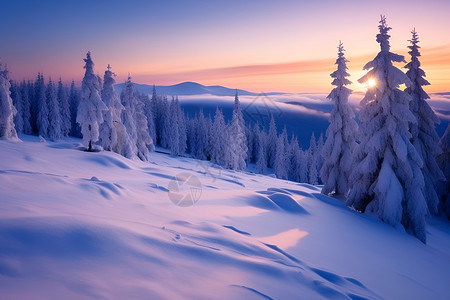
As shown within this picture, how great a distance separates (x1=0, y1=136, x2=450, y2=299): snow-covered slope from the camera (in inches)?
120

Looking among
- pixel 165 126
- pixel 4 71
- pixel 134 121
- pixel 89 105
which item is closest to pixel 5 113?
pixel 4 71

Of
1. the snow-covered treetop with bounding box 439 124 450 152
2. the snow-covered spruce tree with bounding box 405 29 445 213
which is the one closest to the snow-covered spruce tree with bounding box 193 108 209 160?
the snow-covered treetop with bounding box 439 124 450 152

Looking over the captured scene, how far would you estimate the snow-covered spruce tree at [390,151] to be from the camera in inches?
517

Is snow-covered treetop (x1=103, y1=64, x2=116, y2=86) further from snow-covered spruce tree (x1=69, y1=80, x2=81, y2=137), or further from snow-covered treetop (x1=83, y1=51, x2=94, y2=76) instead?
snow-covered spruce tree (x1=69, y1=80, x2=81, y2=137)

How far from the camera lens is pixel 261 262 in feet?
15.4

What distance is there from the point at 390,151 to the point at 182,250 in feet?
45.6

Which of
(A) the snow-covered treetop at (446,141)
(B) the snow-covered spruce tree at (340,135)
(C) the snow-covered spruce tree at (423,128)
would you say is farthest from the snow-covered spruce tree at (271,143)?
(B) the snow-covered spruce tree at (340,135)

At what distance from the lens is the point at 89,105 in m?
26.5

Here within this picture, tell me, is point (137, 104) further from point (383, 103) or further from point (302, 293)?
point (302, 293)

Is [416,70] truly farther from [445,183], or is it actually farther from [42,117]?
[42,117]

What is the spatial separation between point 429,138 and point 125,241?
23.7 meters

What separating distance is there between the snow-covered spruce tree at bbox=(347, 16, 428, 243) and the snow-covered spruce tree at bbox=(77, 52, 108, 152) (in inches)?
990

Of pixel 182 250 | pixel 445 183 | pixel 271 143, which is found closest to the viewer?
pixel 182 250

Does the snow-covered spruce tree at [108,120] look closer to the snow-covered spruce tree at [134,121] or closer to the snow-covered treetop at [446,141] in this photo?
the snow-covered spruce tree at [134,121]
